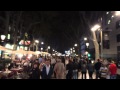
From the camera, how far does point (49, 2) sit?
606cm

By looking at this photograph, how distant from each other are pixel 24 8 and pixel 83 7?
1512 millimetres

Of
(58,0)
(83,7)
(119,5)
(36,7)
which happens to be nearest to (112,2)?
(119,5)

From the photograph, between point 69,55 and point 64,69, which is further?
point 69,55
